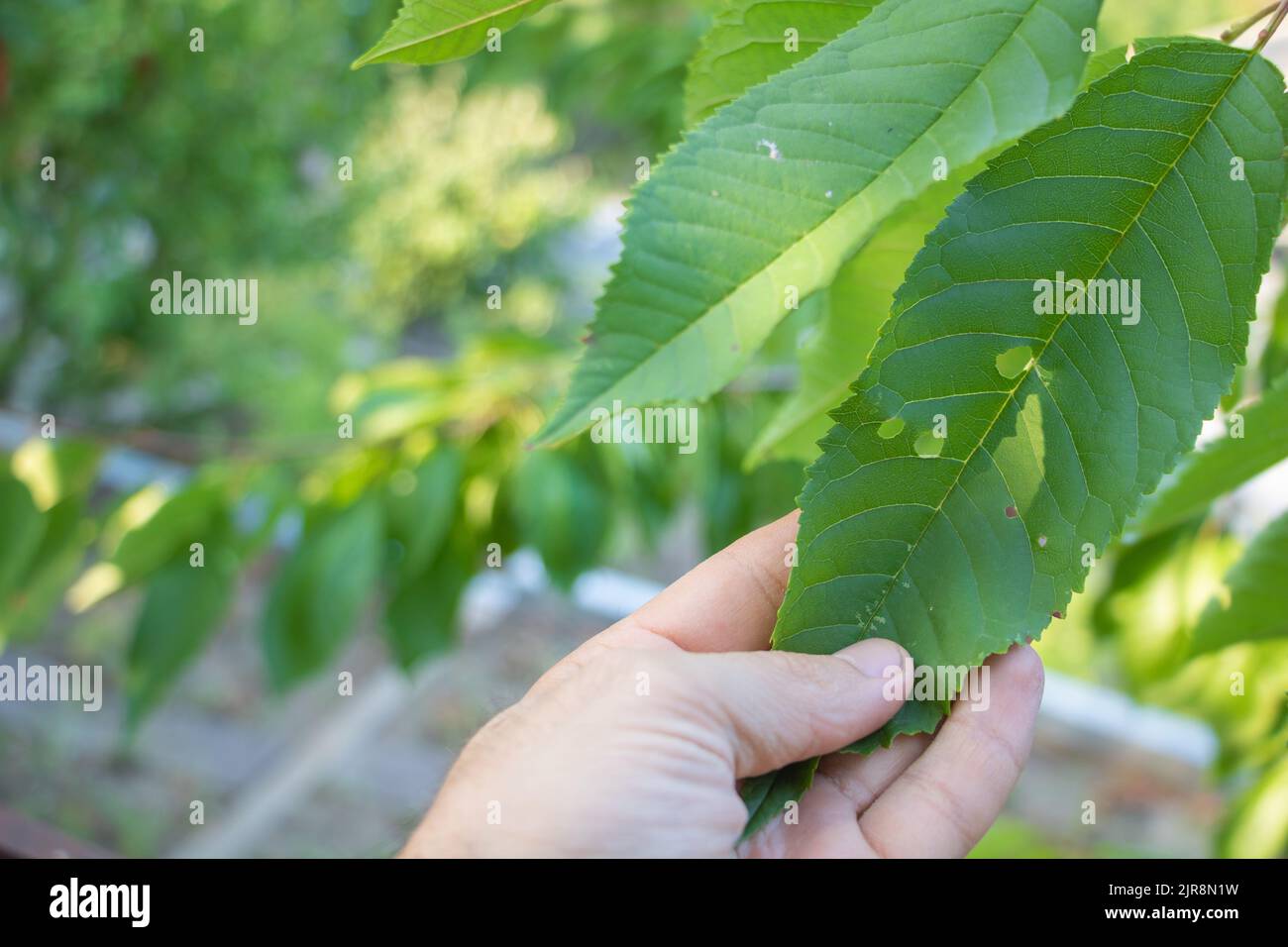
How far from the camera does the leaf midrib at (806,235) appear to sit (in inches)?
13.5

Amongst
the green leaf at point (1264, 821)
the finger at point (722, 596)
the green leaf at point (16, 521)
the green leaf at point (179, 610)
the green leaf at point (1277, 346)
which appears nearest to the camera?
the finger at point (722, 596)

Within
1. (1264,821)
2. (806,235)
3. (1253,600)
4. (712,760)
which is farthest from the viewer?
(1264,821)

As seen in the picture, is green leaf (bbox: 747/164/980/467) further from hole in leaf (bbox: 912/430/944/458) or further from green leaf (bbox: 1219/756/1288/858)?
green leaf (bbox: 1219/756/1288/858)

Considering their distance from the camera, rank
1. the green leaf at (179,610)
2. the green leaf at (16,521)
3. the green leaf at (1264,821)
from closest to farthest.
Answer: the green leaf at (1264,821) → the green leaf at (16,521) → the green leaf at (179,610)

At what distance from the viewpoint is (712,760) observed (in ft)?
1.56

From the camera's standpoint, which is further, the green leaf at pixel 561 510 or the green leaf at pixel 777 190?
the green leaf at pixel 561 510

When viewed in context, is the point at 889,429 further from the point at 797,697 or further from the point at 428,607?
the point at 428,607

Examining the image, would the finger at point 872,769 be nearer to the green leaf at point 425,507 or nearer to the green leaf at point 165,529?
the green leaf at point 425,507

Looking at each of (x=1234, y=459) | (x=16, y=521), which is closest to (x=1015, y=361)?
(x=1234, y=459)

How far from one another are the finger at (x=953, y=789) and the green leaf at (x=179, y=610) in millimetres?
784

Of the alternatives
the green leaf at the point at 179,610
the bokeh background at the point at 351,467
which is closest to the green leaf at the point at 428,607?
the bokeh background at the point at 351,467

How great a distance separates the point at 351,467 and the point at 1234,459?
0.86 meters
